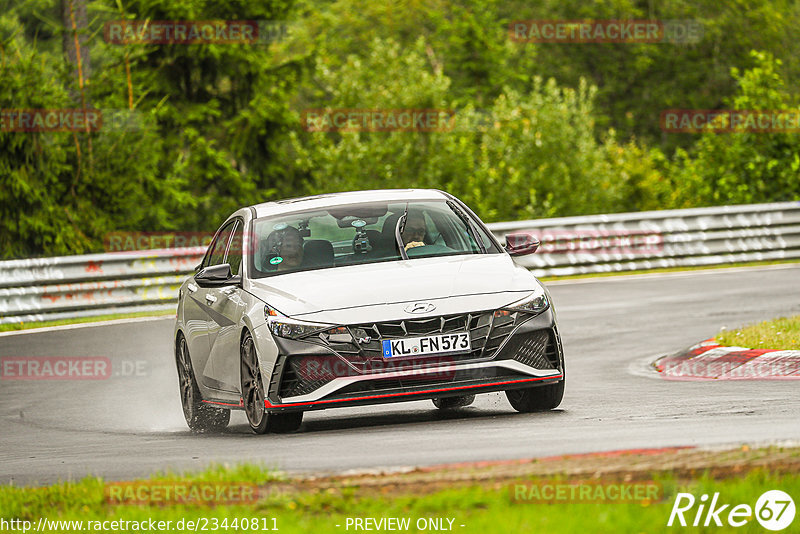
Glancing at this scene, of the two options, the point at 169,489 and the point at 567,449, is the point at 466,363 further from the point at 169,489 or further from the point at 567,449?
the point at 169,489

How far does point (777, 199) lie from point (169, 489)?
79.9 feet

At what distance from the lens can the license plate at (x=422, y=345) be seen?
8.82 metres

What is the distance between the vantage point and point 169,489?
6586 mm

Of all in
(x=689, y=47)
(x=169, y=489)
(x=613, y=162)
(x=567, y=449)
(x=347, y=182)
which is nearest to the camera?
(x=169, y=489)

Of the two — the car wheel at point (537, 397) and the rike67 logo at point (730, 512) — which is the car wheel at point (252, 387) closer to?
the car wheel at point (537, 397)

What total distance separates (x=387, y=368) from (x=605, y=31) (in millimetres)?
54855

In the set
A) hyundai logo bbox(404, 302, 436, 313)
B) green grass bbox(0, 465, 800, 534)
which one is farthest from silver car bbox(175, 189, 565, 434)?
green grass bbox(0, 465, 800, 534)

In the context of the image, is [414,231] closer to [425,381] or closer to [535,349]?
[535,349]

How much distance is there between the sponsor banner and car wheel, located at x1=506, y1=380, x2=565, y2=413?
50137 mm

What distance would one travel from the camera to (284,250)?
10.0 metres

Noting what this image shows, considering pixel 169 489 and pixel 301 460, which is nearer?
pixel 169 489

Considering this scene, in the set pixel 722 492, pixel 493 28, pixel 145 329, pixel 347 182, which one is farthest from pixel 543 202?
pixel 722 492

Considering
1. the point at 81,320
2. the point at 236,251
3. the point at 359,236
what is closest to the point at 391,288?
the point at 359,236

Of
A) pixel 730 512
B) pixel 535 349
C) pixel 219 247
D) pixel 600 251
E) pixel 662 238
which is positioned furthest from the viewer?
pixel 662 238
